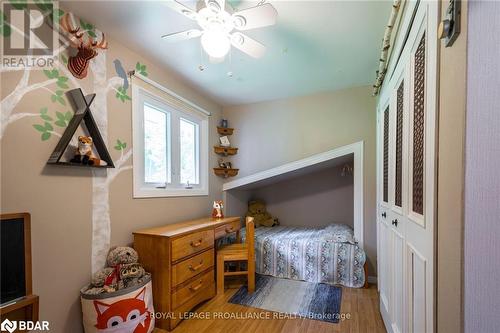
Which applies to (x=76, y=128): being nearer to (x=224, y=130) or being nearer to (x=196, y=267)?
(x=196, y=267)

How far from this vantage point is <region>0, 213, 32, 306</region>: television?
45.2 inches

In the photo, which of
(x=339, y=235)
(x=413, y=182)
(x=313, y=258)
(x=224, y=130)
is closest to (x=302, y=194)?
(x=339, y=235)

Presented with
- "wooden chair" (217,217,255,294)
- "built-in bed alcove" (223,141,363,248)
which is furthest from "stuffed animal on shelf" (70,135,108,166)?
"built-in bed alcove" (223,141,363,248)

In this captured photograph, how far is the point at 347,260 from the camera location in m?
2.58

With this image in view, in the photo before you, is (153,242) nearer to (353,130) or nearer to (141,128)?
(141,128)

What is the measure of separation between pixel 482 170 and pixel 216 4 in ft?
4.44

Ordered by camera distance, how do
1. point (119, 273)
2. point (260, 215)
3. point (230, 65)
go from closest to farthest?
point (119, 273) < point (230, 65) < point (260, 215)

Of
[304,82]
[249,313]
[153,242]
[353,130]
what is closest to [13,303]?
[153,242]

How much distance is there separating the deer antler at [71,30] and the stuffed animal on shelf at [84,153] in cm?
61

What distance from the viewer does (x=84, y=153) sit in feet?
5.10

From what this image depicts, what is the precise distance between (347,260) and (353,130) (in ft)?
5.14

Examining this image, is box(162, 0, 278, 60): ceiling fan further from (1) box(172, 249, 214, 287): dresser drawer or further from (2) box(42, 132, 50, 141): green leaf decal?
(1) box(172, 249, 214, 287): dresser drawer

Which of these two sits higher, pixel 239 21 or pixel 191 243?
pixel 239 21

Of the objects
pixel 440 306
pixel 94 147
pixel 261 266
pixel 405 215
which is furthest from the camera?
pixel 261 266
